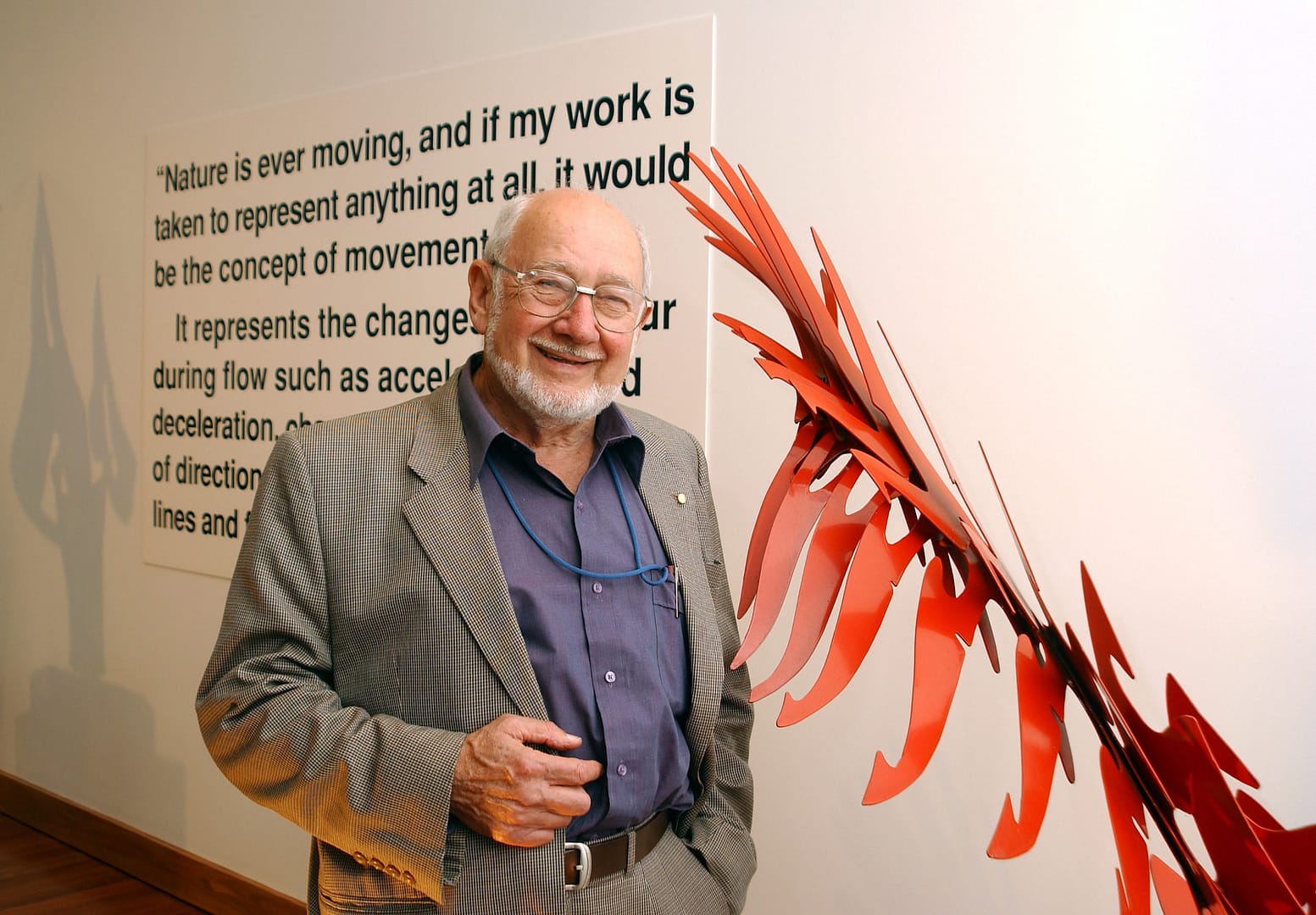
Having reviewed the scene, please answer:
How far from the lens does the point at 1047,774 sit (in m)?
0.52

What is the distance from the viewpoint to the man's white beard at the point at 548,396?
1420 mm

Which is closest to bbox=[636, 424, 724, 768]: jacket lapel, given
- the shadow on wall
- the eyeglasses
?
the eyeglasses

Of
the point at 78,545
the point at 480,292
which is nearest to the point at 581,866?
the point at 480,292

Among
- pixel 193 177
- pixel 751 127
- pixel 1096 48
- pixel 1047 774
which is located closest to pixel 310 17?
pixel 193 177

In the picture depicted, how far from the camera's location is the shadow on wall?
132 inches

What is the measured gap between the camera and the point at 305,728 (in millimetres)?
1265

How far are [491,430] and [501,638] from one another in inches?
11.9

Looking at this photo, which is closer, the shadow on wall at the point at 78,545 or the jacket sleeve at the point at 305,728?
the jacket sleeve at the point at 305,728

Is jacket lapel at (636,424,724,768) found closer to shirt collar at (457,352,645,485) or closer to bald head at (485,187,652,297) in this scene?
shirt collar at (457,352,645,485)

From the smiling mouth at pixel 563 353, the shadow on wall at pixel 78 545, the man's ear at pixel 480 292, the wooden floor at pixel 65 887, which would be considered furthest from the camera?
the shadow on wall at pixel 78 545

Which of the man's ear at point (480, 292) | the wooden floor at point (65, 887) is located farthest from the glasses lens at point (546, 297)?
the wooden floor at point (65, 887)

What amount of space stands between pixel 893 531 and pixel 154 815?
106 inches

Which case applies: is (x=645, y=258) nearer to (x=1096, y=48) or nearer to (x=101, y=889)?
(x=1096, y=48)

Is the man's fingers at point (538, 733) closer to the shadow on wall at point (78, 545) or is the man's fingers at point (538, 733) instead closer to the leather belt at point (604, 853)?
the leather belt at point (604, 853)
